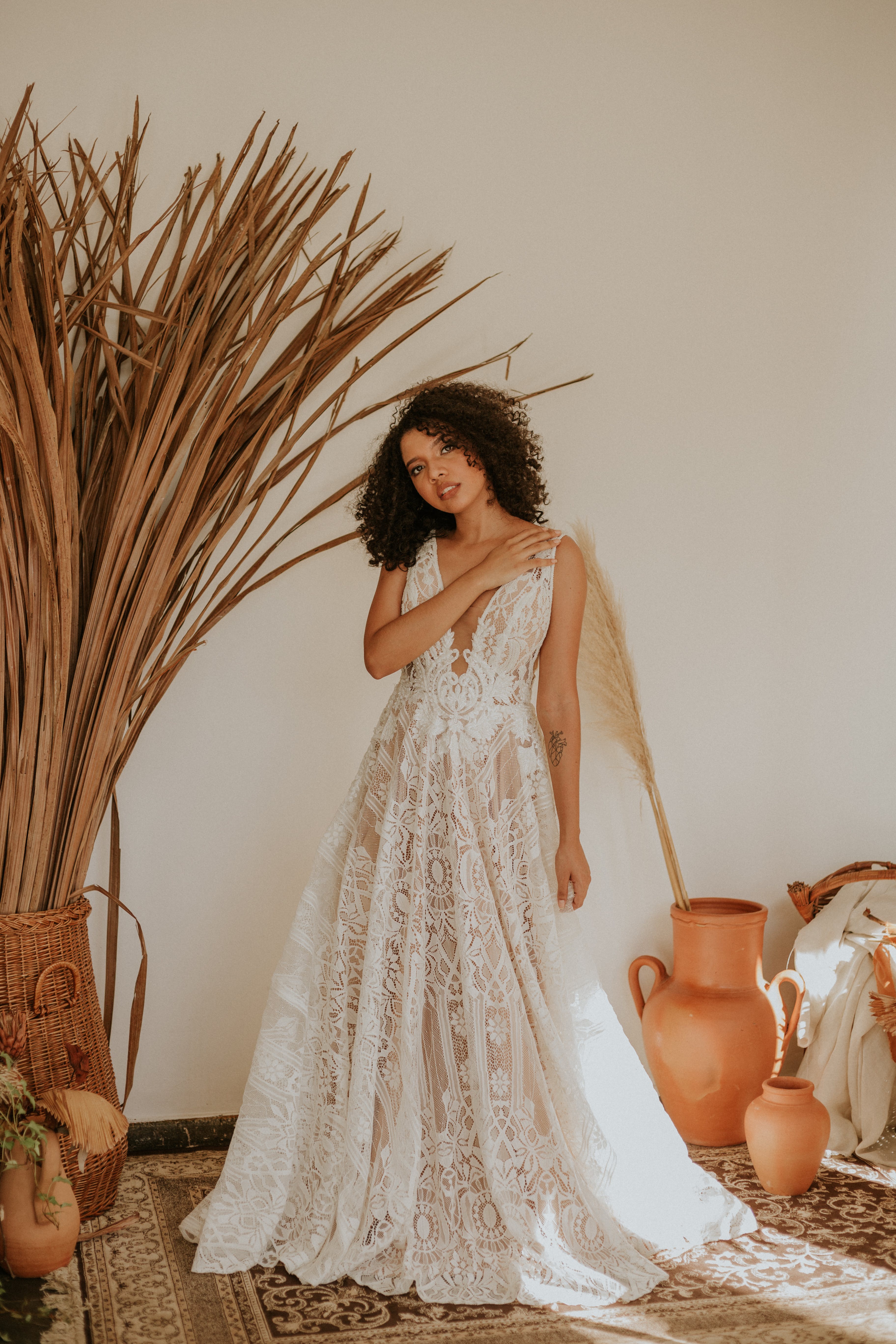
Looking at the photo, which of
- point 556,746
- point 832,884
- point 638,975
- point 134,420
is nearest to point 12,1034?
point 556,746

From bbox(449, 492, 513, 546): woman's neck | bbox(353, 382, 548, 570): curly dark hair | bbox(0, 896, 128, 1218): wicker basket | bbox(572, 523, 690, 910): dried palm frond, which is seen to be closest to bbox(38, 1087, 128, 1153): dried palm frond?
bbox(0, 896, 128, 1218): wicker basket

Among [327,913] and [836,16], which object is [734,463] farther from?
[327,913]

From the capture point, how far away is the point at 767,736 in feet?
10.1

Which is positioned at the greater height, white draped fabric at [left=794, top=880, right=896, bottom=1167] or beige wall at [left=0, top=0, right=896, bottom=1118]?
beige wall at [left=0, top=0, right=896, bottom=1118]

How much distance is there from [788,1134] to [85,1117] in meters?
1.34

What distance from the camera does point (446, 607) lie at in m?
2.11

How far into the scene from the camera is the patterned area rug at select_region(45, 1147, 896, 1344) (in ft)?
6.13

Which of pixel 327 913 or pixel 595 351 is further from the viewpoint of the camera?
pixel 595 351

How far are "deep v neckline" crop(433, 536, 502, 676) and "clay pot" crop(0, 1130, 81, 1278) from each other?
1102 millimetres

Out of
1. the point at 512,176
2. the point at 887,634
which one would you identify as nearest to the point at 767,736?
the point at 887,634

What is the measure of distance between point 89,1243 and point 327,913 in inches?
29.0

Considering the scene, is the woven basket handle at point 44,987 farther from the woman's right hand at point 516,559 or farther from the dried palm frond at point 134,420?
the woman's right hand at point 516,559

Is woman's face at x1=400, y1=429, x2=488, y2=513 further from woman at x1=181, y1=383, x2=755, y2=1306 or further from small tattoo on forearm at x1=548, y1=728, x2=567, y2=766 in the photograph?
small tattoo on forearm at x1=548, y1=728, x2=567, y2=766

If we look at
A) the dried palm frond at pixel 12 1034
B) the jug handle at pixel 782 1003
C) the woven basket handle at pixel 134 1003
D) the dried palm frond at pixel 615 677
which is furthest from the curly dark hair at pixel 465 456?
the jug handle at pixel 782 1003
